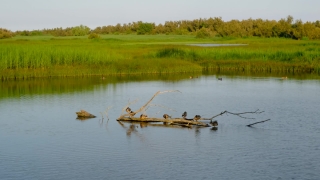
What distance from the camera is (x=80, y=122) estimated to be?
16.1m

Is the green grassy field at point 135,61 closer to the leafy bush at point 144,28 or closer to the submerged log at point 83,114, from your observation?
the submerged log at point 83,114

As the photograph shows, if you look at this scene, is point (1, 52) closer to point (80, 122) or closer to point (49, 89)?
point (49, 89)

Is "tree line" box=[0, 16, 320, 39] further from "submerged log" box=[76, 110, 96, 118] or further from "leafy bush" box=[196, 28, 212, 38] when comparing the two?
"submerged log" box=[76, 110, 96, 118]

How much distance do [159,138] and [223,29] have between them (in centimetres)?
5420

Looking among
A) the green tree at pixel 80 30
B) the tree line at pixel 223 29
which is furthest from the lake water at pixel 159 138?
the green tree at pixel 80 30

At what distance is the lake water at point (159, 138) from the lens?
431 inches

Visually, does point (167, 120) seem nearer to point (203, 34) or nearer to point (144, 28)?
point (203, 34)

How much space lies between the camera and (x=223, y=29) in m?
66.7

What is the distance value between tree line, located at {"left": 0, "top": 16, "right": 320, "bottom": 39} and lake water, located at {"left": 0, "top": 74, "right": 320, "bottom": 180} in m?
35.3

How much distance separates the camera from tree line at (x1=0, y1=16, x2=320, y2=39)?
57.3 metres

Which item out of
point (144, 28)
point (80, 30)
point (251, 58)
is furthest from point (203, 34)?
point (251, 58)

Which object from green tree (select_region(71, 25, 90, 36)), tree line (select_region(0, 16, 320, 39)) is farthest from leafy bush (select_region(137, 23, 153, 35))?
green tree (select_region(71, 25, 90, 36))

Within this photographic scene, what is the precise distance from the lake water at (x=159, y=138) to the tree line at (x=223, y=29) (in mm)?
35317

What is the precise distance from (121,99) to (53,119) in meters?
4.35
